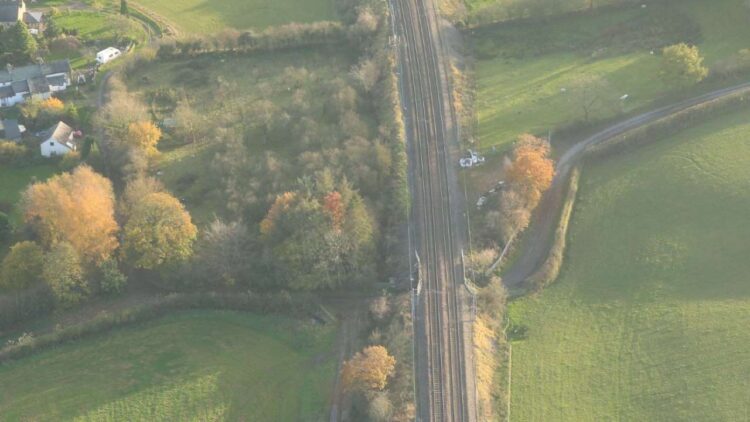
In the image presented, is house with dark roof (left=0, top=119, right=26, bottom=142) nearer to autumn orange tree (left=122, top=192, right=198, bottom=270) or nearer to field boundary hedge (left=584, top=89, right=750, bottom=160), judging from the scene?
autumn orange tree (left=122, top=192, right=198, bottom=270)

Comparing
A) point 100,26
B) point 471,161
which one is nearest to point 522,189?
point 471,161

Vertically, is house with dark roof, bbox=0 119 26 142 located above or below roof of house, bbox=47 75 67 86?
below

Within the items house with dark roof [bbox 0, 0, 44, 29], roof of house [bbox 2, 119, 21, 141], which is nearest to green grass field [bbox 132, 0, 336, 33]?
house with dark roof [bbox 0, 0, 44, 29]

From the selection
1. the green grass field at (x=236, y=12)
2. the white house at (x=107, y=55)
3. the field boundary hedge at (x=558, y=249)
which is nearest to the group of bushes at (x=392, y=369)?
the field boundary hedge at (x=558, y=249)

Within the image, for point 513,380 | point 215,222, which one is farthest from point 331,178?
point 513,380

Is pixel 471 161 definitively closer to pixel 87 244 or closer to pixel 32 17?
pixel 87 244

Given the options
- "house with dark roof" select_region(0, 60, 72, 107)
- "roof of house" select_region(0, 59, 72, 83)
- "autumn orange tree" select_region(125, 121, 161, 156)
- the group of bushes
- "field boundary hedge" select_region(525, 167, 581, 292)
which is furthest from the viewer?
"roof of house" select_region(0, 59, 72, 83)

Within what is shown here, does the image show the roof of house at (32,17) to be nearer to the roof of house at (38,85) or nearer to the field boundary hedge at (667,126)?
the roof of house at (38,85)
